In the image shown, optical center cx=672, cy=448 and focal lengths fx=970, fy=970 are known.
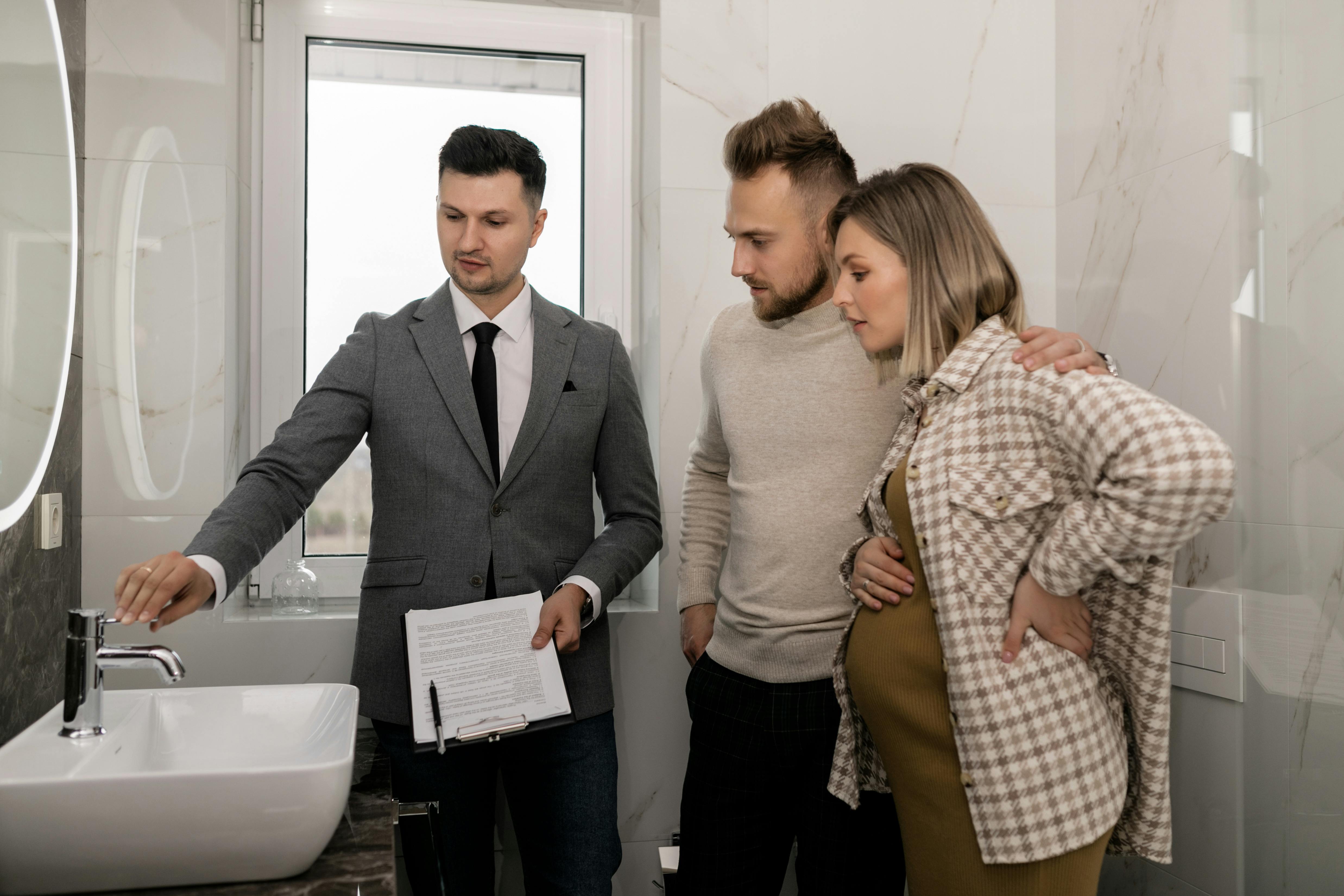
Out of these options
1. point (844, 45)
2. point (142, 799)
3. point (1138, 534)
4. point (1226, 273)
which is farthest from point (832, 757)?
point (844, 45)

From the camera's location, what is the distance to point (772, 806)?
61.8 inches

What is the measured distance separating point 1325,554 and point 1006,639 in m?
0.66

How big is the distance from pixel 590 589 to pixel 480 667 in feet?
0.75

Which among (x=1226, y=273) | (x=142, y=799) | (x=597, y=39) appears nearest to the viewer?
(x=142, y=799)

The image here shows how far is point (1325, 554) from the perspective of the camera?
1450 mm

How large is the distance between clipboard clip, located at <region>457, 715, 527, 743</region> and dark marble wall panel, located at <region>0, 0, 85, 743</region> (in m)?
0.69

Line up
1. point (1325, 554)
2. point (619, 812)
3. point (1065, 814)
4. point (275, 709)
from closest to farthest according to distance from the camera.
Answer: point (1065, 814) → point (275, 709) → point (1325, 554) → point (619, 812)

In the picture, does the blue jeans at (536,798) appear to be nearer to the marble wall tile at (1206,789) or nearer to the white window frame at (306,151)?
the white window frame at (306,151)

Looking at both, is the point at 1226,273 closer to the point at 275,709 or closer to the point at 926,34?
the point at 926,34

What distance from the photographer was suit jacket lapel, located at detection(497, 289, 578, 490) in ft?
5.57

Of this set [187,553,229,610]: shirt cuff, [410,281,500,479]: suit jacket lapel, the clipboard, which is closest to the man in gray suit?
[410,281,500,479]: suit jacket lapel

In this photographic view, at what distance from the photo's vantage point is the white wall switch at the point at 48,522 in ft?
5.34

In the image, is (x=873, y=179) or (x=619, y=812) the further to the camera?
(x=619, y=812)

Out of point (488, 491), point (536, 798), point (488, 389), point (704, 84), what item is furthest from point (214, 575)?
point (704, 84)
